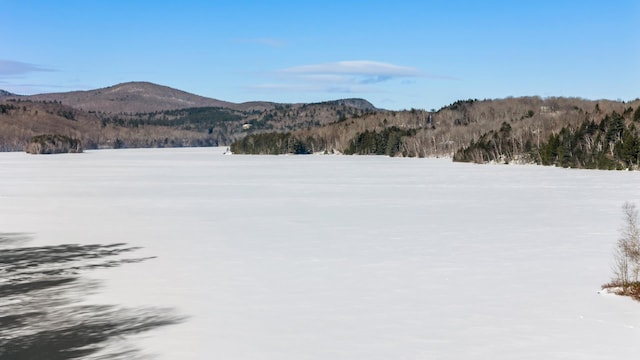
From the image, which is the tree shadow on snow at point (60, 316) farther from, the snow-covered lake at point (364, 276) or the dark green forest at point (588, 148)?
the dark green forest at point (588, 148)

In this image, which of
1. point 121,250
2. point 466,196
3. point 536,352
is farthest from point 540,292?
point 466,196

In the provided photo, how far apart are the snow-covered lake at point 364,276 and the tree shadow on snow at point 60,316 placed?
550 mm

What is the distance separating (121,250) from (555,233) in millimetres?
15126

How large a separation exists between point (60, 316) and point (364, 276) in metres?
7.21

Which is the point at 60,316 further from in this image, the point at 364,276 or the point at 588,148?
the point at 588,148

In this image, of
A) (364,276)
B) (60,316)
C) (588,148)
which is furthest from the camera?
(588,148)

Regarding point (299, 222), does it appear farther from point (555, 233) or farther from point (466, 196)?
point (466, 196)

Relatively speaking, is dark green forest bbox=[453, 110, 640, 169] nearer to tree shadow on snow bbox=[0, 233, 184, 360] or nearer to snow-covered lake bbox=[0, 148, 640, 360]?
snow-covered lake bbox=[0, 148, 640, 360]

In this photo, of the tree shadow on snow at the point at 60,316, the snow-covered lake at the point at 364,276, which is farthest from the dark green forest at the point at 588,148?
the tree shadow on snow at the point at 60,316

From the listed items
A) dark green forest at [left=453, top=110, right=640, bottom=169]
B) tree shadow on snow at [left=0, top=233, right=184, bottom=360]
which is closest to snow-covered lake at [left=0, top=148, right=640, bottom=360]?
tree shadow on snow at [left=0, top=233, right=184, bottom=360]

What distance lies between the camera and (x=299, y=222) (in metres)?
29.3

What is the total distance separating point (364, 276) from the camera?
1725cm

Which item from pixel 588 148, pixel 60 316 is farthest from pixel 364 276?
pixel 588 148

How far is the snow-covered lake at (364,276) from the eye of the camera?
11.5m
